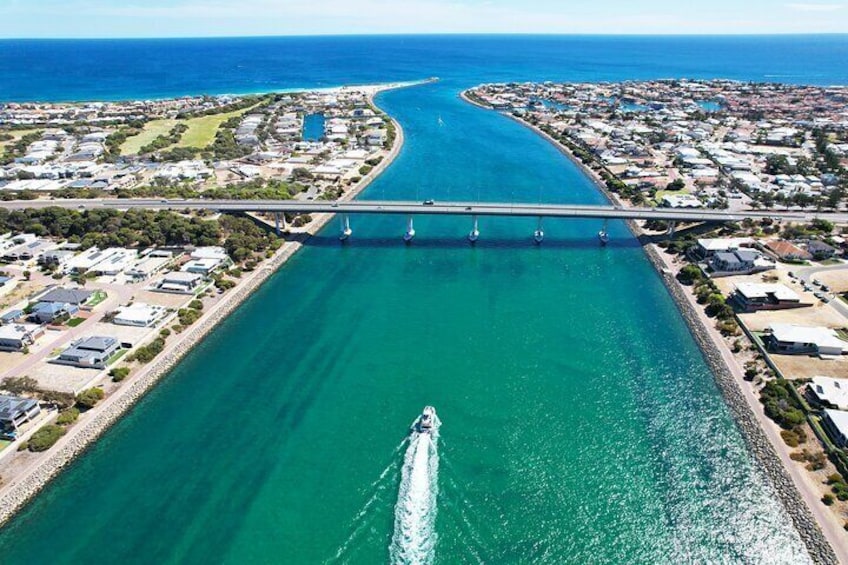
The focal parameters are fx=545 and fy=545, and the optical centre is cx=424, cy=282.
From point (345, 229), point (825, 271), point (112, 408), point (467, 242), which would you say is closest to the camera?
point (112, 408)

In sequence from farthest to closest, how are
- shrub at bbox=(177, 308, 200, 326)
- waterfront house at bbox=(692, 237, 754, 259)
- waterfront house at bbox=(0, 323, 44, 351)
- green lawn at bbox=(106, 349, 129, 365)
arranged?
waterfront house at bbox=(692, 237, 754, 259) < shrub at bbox=(177, 308, 200, 326) < waterfront house at bbox=(0, 323, 44, 351) < green lawn at bbox=(106, 349, 129, 365)

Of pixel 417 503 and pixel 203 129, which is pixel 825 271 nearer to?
A: pixel 417 503

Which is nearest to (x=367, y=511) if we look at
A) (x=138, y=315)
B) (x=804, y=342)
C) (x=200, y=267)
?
(x=138, y=315)

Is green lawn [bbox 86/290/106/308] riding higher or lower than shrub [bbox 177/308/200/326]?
higher

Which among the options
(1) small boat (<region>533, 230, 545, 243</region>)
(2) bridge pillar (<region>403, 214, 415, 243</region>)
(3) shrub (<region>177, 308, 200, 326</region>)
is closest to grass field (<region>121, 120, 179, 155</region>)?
(2) bridge pillar (<region>403, 214, 415, 243</region>)

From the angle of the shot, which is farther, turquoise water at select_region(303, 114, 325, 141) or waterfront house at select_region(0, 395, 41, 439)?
turquoise water at select_region(303, 114, 325, 141)

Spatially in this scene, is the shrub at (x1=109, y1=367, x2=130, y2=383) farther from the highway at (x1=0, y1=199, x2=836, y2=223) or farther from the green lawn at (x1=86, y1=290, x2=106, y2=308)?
the highway at (x1=0, y1=199, x2=836, y2=223)

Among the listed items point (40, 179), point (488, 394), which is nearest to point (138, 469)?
point (488, 394)
